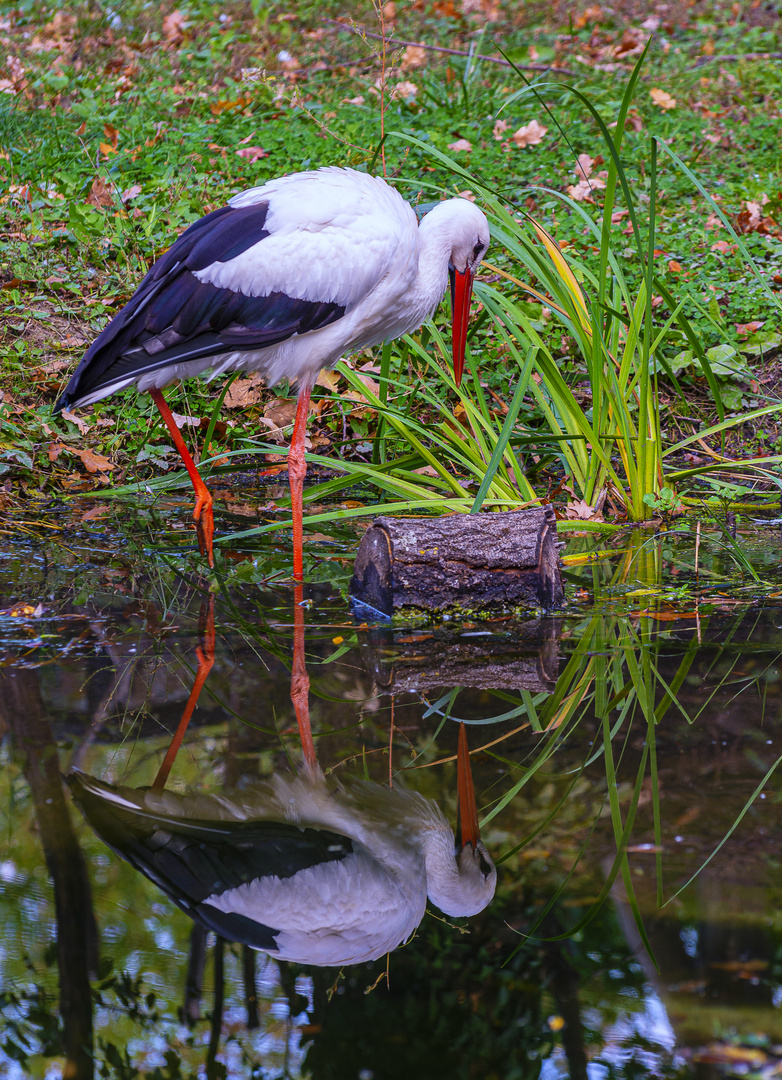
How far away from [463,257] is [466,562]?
1481 mm

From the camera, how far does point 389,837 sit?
2.11 metres

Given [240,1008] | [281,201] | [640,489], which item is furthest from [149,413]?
[240,1008]

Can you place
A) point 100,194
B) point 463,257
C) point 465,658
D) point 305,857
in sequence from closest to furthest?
1. point 305,857
2. point 465,658
3. point 463,257
4. point 100,194

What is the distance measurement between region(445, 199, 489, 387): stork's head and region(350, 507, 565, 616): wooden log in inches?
42.7

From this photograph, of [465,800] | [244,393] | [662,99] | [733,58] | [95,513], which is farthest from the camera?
[733,58]

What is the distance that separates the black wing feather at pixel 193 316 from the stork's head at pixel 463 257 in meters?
0.67

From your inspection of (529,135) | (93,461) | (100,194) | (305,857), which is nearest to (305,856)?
(305,857)

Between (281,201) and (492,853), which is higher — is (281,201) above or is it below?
above

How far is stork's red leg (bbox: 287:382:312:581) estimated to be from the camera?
11.7 feet

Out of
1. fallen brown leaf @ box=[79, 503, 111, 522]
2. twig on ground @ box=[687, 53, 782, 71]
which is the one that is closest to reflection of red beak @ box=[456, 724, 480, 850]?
fallen brown leaf @ box=[79, 503, 111, 522]

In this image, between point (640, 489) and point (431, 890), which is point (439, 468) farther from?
point (431, 890)

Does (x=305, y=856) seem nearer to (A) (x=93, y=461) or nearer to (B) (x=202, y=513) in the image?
(B) (x=202, y=513)

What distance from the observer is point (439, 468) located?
12.7 feet

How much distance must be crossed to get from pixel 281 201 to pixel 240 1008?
110 inches
